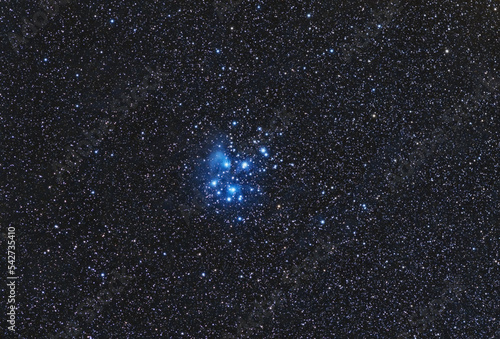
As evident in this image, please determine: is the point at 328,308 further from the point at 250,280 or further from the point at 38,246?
the point at 38,246

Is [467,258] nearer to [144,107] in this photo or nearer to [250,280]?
[250,280]

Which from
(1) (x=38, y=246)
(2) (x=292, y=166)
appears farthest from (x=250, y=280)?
(1) (x=38, y=246)

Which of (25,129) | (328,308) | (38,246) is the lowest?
(328,308)

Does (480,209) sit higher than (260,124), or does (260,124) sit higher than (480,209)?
(260,124)

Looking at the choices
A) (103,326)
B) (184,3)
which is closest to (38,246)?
(103,326)

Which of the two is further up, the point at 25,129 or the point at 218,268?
the point at 25,129
